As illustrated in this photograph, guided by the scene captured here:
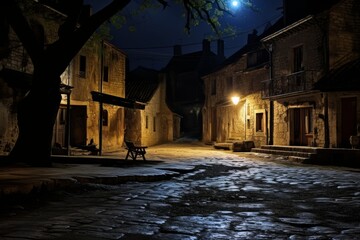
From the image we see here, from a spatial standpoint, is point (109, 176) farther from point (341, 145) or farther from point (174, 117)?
point (174, 117)

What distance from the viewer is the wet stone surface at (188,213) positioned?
4297 millimetres

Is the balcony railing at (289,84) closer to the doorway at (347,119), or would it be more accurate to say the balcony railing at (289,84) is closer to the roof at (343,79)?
the roof at (343,79)

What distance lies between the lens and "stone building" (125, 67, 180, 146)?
28672 millimetres

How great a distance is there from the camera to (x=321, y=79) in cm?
1803

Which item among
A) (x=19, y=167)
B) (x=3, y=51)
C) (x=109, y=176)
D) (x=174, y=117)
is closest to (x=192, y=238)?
(x=109, y=176)

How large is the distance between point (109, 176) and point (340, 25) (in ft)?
49.4

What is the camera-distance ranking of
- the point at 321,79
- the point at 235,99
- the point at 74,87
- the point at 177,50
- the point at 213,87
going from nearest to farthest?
the point at 321,79 → the point at 74,87 → the point at 235,99 → the point at 213,87 → the point at 177,50

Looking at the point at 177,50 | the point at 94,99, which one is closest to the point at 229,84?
the point at 94,99

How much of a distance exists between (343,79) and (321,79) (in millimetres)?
1563

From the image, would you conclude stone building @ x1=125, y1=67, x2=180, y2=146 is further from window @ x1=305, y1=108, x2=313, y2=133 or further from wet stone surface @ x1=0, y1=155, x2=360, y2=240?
wet stone surface @ x1=0, y1=155, x2=360, y2=240

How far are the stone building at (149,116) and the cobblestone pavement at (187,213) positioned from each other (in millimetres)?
20005

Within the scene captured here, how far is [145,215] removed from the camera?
530 cm

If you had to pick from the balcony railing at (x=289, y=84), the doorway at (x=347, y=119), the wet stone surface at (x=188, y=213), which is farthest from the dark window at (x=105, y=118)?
the wet stone surface at (x=188, y=213)

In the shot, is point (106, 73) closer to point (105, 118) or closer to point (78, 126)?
point (105, 118)
